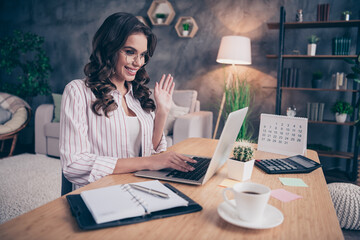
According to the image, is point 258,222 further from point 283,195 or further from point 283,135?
point 283,135

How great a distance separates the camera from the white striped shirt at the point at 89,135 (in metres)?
0.98

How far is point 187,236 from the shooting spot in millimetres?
574

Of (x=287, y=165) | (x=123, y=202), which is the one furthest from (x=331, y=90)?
(x=123, y=202)

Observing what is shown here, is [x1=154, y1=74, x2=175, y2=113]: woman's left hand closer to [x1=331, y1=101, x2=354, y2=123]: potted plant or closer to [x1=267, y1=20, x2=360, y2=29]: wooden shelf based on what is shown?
[x1=267, y1=20, x2=360, y2=29]: wooden shelf

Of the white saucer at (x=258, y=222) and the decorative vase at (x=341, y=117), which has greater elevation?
the white saucer at (x=258, y=222)

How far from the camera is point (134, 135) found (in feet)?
4.19

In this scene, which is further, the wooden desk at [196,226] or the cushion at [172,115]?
the cushion at [172,115]

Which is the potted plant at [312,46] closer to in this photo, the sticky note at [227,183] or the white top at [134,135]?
the white top at [134,135]

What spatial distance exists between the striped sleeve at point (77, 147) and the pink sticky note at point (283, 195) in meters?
0.52

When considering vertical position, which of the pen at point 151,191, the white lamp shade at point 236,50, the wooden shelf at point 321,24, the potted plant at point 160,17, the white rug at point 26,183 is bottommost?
the white rug at point 26,183

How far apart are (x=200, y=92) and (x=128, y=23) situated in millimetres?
2767

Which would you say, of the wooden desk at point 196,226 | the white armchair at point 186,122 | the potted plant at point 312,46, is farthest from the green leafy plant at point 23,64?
the wooden desk at point 196,226

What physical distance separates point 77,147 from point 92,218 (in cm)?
45

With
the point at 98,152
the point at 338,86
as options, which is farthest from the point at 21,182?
the point at 338,86
